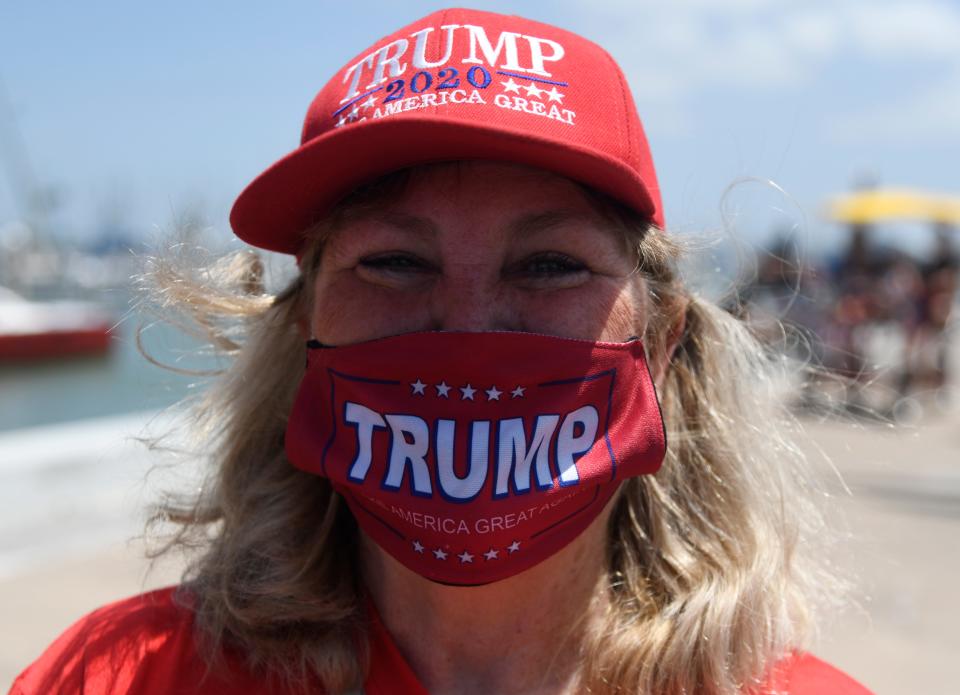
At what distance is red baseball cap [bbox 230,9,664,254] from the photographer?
133cm

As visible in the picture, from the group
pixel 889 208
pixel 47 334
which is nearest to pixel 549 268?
pixel 889 208

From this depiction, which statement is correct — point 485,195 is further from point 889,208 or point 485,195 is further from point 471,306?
point 889,208

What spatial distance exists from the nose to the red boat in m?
29.0

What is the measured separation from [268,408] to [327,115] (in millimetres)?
628

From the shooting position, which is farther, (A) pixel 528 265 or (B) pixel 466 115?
(A) pixel 528 265

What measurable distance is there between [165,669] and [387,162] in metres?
0.86

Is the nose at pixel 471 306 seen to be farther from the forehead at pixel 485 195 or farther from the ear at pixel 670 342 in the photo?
the ear at pixel 670 342

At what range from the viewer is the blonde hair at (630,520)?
4.88ft

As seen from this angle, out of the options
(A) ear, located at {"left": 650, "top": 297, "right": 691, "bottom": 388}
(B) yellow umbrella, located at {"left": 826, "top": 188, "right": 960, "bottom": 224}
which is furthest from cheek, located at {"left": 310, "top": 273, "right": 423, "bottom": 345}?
(B) yellow umbrella, located at {"left": 826, "top": 188, "right": 960, "bottom": 224}

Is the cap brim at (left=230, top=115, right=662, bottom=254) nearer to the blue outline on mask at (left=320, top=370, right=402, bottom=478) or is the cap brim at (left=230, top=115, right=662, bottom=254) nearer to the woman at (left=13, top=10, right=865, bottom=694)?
the woman at (left=13, top=10, right=865, bottom=694)


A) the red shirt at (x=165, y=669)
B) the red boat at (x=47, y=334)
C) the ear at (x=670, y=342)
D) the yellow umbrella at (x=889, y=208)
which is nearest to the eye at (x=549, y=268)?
the ear at (x=670, y=342)

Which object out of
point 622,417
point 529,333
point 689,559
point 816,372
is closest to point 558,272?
point 529,333

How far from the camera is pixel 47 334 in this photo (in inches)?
1107

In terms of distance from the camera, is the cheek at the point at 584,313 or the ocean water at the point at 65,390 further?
the ocean water at the point at 65,390
